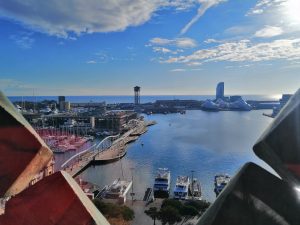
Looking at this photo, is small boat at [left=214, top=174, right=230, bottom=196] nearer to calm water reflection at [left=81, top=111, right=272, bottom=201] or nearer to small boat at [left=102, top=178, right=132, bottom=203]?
calm water reflection at [left=81, top=111, right=272, bottom=201]

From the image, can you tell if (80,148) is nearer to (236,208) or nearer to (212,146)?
(212,146)

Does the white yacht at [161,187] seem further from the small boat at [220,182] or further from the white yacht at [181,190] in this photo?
the small boat at [220,182]

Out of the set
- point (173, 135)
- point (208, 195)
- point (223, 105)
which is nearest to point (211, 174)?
point (208, 195)

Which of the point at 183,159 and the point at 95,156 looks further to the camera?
the point at 95,156

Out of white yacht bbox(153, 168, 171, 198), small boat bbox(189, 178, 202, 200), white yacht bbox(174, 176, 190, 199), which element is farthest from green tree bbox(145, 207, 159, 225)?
white yacht bbox(153, 168, 171, 198)

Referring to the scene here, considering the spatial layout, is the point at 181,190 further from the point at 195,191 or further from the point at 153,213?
the point at 153,213

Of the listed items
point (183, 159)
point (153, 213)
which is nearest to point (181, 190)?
point (153, 213)

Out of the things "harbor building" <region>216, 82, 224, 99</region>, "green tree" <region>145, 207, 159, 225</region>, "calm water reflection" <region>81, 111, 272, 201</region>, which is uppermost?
"harbor building" <region>216, 82, 224, 99</region>

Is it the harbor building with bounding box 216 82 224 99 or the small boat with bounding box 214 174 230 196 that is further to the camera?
the harbor building with bounding box 216 82 224 99

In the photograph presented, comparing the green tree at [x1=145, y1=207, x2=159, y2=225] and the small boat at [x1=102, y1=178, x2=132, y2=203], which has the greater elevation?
the green tree at [x1=145, y1=207, x2=159, y2=225]
